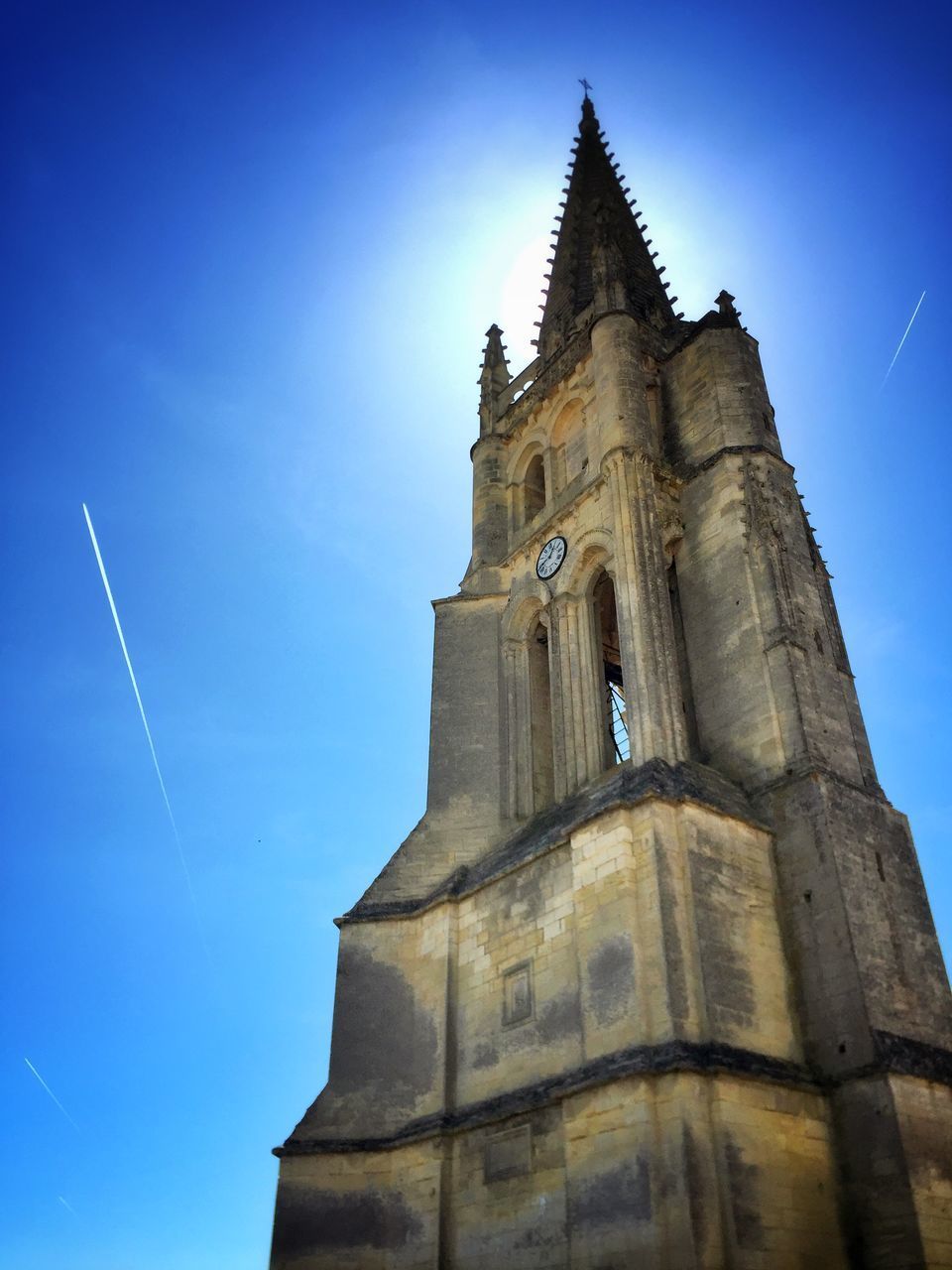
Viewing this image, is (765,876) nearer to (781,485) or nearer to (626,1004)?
(626,1004)

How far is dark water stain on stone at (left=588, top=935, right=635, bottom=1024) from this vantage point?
11298 millimetres

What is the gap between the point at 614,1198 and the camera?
33.6 ft

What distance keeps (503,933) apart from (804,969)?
12.6 ft

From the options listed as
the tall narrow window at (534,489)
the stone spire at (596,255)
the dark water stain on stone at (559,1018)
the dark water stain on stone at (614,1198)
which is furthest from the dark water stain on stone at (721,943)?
the stone spire at (596,255)

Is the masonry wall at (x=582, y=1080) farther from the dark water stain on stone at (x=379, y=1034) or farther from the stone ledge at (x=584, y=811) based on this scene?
the stone ledge at (x=584, y=811)

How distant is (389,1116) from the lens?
13.6 m

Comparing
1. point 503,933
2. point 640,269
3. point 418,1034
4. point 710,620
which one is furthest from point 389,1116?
point 640,269

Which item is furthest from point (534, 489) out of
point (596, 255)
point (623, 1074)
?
point (623, 1074)

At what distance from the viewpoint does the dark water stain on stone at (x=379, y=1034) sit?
1389 centimetres

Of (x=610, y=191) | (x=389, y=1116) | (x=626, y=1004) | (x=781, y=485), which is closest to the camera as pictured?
(x=626, y=1004)

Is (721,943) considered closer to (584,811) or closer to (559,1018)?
(559,1018)

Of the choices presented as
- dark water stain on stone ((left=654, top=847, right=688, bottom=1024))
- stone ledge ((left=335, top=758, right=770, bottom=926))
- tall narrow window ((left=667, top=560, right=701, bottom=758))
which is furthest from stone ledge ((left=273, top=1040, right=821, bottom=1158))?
tall narrow window ((left=667, top=560, right=701, bottom=758))

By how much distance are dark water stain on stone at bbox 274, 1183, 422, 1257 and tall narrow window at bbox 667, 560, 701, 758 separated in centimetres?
722

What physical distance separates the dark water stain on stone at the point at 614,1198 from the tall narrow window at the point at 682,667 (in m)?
6.04
